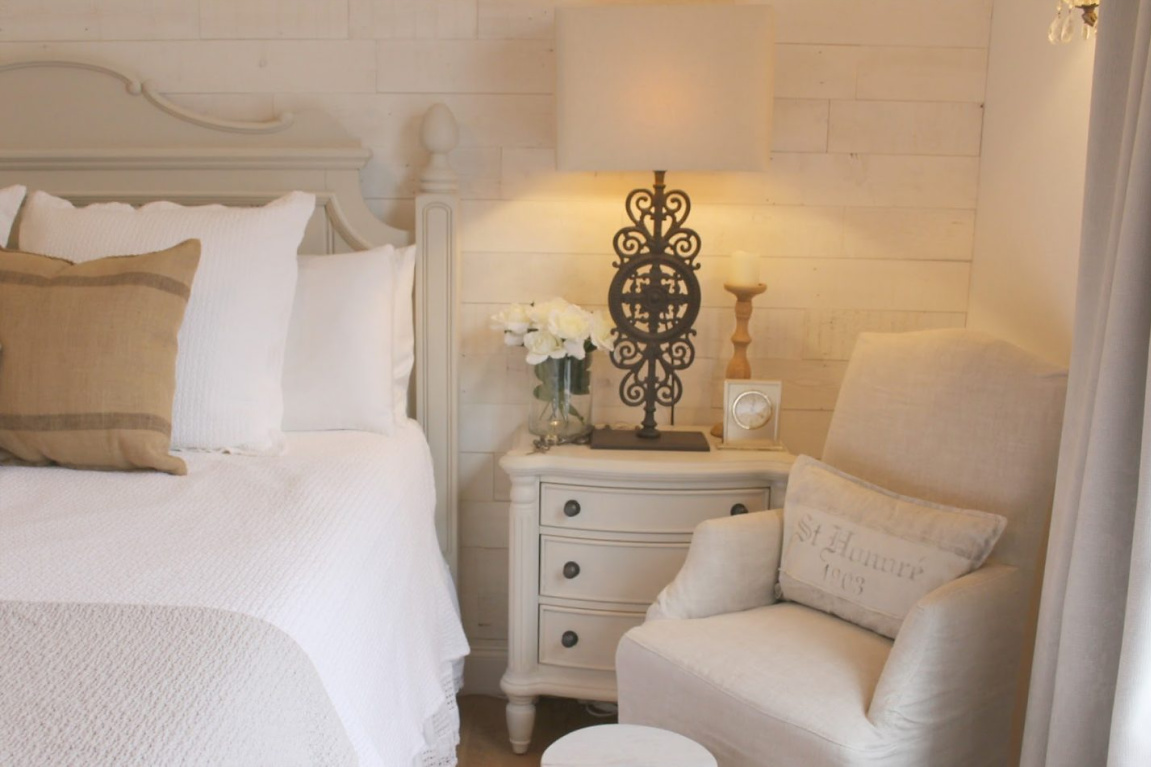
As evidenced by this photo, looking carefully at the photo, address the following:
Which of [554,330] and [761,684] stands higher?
[554,330]

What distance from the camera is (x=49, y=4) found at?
255 centimetres

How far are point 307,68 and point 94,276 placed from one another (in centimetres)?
84

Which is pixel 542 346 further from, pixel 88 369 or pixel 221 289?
pixel 88 369

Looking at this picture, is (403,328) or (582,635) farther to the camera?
(403,328)

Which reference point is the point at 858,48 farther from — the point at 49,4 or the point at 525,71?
the point at 49,4

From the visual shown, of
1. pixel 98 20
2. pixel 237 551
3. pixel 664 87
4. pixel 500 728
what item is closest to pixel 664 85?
pixel 664 87

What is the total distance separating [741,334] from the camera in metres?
2.45

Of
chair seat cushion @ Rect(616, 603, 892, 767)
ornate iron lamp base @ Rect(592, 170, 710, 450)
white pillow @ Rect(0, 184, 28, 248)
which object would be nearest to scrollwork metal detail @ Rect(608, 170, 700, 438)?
ornate iron lamp base @ Rect(592, 170, 710, 450)

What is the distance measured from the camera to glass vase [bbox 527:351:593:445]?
93.9 inches

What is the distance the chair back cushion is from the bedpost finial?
1032 millimetres

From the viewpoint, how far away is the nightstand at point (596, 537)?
2273 millimetres

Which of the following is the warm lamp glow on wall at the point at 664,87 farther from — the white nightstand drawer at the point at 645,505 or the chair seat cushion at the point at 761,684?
the chair seat cushion at the point at 761,684

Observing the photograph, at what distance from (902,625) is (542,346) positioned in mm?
985

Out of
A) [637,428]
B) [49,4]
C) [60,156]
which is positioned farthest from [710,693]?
[49,4]
